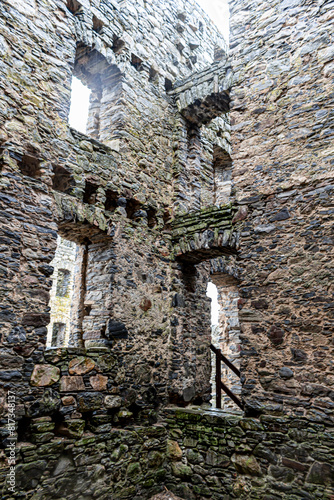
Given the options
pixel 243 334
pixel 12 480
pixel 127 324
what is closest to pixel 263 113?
pixel 243 334

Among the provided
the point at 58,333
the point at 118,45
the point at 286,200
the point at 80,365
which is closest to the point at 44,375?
the point at 80,365

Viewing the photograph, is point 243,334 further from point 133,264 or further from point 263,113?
point 263,113

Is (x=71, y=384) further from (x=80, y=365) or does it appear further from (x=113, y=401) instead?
(x=113, y=401)

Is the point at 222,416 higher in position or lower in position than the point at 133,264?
lower

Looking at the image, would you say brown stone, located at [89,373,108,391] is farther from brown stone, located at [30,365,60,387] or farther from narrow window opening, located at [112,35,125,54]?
narrow window opening, located at [112,35,125,54]

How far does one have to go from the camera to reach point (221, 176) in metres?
8.45

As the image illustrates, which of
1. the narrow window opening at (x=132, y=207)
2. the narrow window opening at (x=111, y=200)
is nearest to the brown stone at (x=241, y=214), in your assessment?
the narrow window opening at (x=132, y=207)

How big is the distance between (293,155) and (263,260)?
149 centimetres

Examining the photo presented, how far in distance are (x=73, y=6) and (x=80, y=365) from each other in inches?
201

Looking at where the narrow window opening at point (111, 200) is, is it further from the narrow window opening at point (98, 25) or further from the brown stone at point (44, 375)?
the narrow window opening at point (98, 25)

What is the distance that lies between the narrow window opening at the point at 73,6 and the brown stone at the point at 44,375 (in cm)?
501

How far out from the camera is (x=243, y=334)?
4516 mm

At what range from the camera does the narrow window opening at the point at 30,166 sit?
4068 mm

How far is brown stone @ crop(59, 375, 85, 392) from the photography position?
3.90 meters
